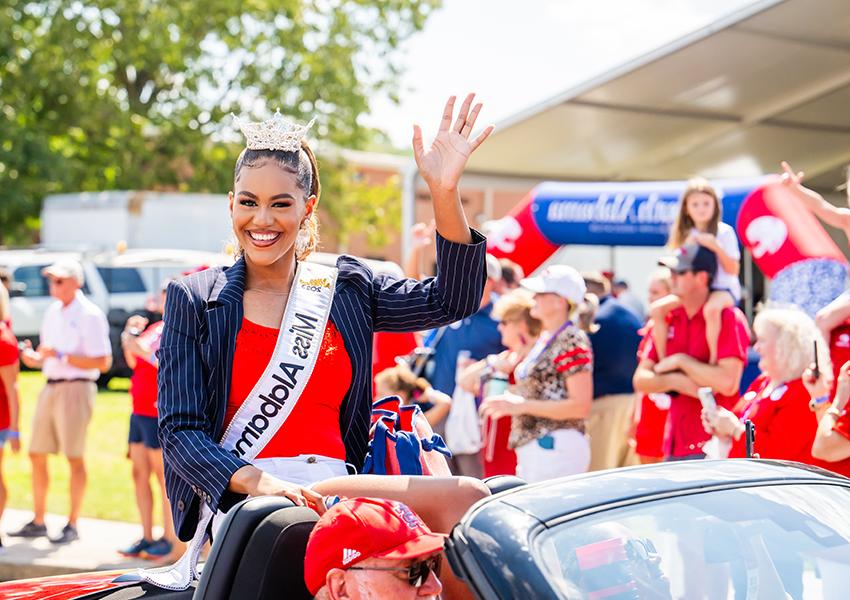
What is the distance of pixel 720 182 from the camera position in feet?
30.3

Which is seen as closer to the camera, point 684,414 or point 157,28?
point 684,414

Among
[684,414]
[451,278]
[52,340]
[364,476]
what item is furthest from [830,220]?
[52,340]

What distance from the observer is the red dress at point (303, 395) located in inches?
116

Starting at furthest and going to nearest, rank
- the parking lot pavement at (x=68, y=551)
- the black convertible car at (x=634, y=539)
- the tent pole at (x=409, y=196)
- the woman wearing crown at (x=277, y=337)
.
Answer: the tent pole at (x=409, y=196), the parking lot pavement at (x=68, y=551), the woman wearing crown at (x=277, y=337), the black convertible car at (x=634, y=539)

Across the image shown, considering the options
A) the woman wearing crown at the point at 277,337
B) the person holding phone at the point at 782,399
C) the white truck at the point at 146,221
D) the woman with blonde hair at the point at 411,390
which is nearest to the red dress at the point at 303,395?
the woman wearing crown at the point at 277,337

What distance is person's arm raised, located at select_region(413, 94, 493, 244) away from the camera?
9.59 ft

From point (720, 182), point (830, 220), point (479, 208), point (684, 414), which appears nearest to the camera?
point (830, 220)

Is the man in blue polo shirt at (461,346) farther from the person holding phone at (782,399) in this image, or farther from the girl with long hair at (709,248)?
the person holding phone at (782,399)

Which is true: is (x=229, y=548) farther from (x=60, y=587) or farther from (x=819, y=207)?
(x=819, y=207)

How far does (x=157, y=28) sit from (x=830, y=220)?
1013 inches

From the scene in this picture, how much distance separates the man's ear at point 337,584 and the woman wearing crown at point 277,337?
20.1 inches

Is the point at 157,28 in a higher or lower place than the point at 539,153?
higher

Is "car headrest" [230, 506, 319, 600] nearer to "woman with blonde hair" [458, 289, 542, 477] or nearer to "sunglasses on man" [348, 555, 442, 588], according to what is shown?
"sunglasses on man" [348, 555, 442, 588]

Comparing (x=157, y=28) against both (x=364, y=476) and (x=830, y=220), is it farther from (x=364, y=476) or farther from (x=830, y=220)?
(x=364, y=476)
